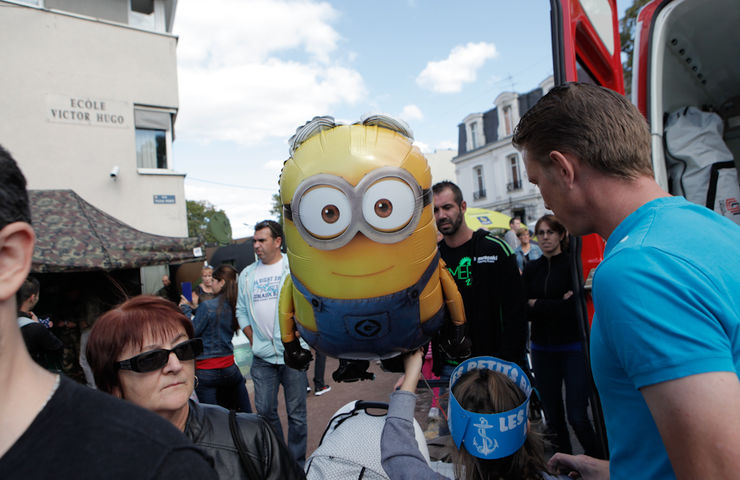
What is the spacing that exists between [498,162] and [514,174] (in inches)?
52.5

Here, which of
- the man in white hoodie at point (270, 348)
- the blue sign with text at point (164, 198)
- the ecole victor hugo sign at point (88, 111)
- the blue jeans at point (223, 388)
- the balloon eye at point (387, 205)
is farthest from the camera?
the blue sign with text at point (164, 198)

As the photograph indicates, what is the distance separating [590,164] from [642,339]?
1.57 ft

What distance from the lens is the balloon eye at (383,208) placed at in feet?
5.06

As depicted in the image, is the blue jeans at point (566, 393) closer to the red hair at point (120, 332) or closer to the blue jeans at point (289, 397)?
the blue jeans at point (289, 397)

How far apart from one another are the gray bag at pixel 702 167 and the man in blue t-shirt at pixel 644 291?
210 cm

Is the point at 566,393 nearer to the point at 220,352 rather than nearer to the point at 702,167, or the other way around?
the point at 702,167

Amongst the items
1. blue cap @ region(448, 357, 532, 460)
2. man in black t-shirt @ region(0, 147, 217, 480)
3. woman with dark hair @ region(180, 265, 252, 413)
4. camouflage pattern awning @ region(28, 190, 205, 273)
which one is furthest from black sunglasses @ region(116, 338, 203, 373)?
camouflage pattern awning @ region(28, 190, 205, 273)

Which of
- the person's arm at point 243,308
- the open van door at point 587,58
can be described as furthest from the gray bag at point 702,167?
the person's arm at point 243,308

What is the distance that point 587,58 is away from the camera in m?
A: 2.56

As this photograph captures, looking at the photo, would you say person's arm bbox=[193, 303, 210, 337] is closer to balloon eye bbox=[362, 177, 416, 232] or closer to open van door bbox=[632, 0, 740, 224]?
balloon eye bbox=[362, 177, 416, 232]

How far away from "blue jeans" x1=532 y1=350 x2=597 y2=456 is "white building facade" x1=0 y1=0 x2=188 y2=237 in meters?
9.00

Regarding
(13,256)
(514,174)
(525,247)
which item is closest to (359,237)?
(13,256)

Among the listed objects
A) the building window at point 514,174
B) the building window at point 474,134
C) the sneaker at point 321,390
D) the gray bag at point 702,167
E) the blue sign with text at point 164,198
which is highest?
the building window at point 474,134

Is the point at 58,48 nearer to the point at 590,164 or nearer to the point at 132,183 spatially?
the point at 132,183
